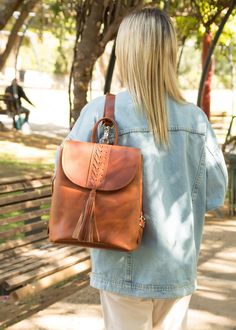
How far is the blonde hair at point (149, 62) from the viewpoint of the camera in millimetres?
2107

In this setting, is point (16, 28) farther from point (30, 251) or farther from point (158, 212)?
point (158, 212)

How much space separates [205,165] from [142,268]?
16.9 inches

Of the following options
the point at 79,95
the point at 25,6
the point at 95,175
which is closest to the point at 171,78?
the point at 95,175

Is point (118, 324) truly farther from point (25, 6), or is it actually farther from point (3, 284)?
point (25, 6)

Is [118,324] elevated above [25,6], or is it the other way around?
[25,6]

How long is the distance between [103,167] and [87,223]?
7.4 inches

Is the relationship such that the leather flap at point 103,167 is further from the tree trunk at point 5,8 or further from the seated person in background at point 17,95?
the seated person in background at point 17,95

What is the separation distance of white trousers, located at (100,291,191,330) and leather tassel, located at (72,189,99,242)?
0.93 ft

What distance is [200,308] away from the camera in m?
4.37

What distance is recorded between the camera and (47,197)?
16.9 feet

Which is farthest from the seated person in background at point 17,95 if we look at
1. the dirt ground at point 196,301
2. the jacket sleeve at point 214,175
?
the jacket sleeve at point 214,175

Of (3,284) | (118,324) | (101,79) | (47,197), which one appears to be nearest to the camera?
(118,324)

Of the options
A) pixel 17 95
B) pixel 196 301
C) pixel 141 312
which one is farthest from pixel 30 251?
pixel 17 95

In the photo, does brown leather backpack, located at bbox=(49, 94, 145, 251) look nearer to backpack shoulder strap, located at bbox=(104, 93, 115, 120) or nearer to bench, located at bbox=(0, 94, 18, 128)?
backpack shoulder strap, located at bbox=(104, 93, 115, 120)
